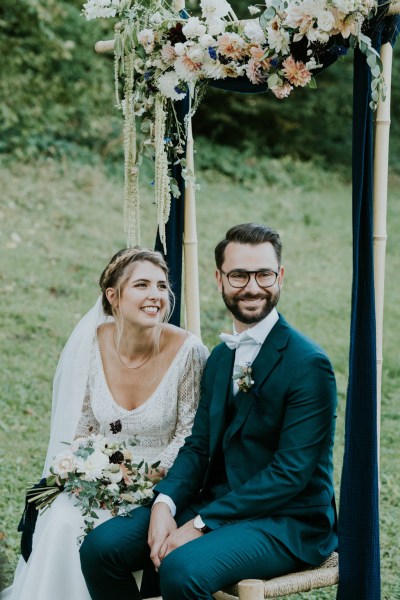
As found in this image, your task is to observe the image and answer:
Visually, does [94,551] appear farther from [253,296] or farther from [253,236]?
[253,236]

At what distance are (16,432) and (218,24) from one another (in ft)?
12.0

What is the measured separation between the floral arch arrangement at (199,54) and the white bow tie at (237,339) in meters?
0.75

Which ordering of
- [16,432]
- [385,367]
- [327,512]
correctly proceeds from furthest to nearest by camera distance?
[385,367], [16,432], [327,512]

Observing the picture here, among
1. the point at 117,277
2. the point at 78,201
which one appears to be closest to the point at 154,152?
the point at 117,277

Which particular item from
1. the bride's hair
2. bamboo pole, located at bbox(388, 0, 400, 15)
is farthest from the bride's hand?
bamboo pole, located at bbox(388, 0, 400, 15)

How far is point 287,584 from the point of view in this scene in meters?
3.25

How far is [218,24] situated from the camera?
373 cm

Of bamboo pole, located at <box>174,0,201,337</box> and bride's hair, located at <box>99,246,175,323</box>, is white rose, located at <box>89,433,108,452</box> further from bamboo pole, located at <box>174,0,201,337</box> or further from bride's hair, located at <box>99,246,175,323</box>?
bamboo pole, located at <box>174,0,201,337</box>

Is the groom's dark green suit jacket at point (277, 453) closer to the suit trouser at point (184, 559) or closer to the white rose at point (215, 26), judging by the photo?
the suit trouser at point (184, 559)

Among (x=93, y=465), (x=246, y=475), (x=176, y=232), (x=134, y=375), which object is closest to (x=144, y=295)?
(x=134, y=375)

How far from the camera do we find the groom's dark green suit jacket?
10.9ft

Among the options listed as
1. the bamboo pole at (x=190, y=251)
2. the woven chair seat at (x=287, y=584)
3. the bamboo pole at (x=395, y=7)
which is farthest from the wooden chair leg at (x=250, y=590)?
the bamboo pole at (x=395, y=7)

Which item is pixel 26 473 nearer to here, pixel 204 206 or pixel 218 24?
pixel 218 24

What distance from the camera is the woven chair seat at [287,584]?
10.4 feet
